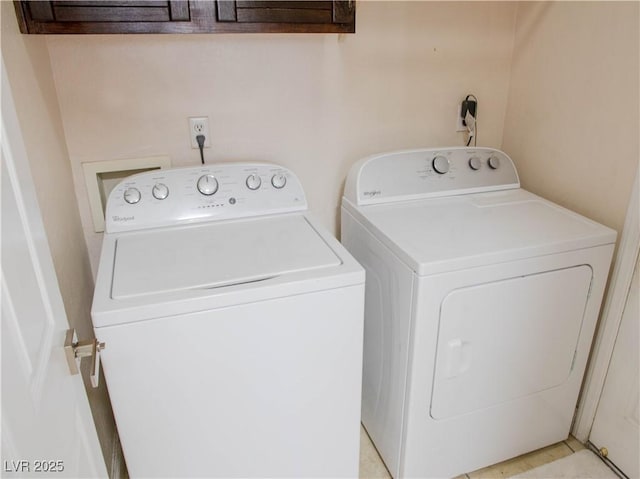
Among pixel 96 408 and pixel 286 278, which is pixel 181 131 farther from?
pixel 96 408

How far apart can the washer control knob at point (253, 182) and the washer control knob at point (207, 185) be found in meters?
0.11

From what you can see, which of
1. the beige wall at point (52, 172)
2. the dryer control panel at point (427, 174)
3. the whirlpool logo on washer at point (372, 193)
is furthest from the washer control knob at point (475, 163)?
the beige wall at point (52, 172)

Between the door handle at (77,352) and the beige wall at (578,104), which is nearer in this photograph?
the door handle at (77,352)

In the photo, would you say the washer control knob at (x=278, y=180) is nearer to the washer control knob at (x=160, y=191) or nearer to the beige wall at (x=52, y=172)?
the washer control knob at (x=160, y=191)

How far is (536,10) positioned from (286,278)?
1.47 metres

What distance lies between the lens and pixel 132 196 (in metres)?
1.49

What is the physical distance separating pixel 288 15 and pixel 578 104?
1065 millimetres

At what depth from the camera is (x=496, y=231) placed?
1.48 m

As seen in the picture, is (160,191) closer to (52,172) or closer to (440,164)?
(52,172)

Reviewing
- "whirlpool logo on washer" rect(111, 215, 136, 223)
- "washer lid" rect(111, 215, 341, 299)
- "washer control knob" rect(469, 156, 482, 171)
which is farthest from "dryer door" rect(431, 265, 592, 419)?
"whirlpool logo on washer" rect(111, 215, 136, 223)

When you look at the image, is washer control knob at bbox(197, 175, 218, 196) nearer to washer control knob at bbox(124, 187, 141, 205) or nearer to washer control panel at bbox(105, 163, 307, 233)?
washer control panel at bbox(105, 163, 307, 233)

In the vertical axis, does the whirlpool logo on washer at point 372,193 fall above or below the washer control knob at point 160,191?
below

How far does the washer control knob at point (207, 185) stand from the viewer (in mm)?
1547

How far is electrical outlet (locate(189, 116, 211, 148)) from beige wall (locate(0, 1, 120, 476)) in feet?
1.33
